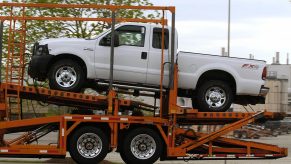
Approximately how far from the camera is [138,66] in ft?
39.5

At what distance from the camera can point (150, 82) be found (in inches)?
477

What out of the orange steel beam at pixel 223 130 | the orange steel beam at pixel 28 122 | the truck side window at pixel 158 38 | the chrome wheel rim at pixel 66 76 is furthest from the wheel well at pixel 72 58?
the orange steel beam at pixel 223 130

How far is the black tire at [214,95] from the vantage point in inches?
487

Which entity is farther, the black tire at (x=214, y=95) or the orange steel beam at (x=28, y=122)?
the black tire at (x=214, y=95)

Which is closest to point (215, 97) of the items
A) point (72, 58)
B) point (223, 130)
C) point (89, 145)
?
point (223, 130)

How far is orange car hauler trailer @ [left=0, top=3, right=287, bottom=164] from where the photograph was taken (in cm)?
1189

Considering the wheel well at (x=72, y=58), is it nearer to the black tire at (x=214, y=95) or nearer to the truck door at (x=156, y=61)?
the truck door at (x=156, y=61)

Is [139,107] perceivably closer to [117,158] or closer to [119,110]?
[119,110]

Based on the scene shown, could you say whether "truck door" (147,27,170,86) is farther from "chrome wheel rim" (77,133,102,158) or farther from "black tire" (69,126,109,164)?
"chrome wheel rim" (77,133,102,158)

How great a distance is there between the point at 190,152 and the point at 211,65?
1.98 metres

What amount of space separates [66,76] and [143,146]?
86.3 inches

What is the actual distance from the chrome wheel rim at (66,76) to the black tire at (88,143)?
978mm

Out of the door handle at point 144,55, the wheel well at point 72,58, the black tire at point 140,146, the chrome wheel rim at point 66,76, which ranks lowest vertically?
the black tire at point 140,146

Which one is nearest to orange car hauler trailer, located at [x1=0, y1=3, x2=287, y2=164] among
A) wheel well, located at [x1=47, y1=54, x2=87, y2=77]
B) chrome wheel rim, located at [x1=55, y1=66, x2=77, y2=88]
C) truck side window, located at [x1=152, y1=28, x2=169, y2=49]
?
truck side window, located at [x1=152, y1=28, x2=169, y2=49]
